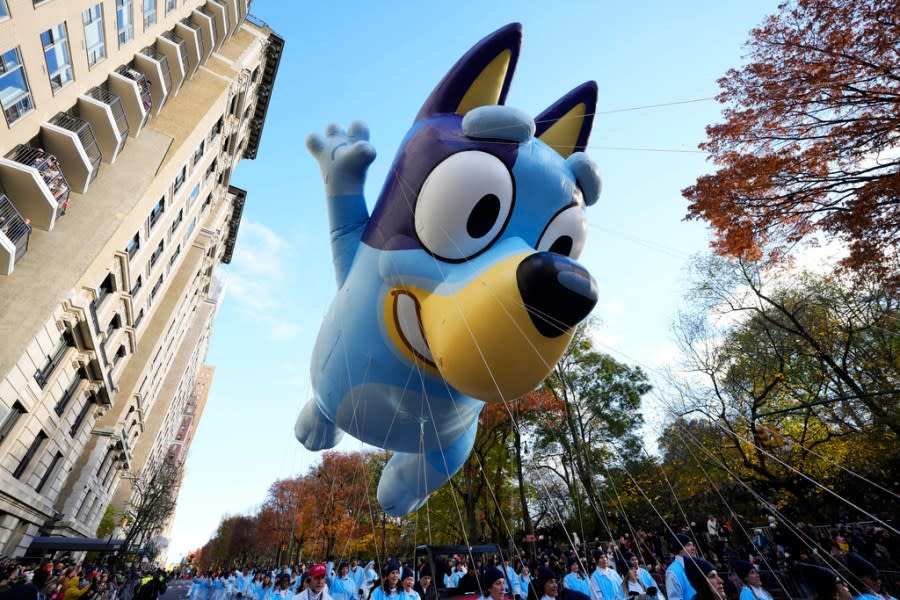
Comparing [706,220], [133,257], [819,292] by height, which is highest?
[133,257]

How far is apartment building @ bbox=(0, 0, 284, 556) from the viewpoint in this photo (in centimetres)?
1164

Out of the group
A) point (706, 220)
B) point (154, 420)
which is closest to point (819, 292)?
point (706, 220)

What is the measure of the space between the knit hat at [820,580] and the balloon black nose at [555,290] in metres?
3.38

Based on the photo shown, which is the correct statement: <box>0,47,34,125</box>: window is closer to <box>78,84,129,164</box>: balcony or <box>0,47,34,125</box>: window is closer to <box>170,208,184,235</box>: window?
<box>78,84,129,164</box>: balcony

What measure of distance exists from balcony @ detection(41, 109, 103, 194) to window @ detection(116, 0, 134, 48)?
3.21 metres

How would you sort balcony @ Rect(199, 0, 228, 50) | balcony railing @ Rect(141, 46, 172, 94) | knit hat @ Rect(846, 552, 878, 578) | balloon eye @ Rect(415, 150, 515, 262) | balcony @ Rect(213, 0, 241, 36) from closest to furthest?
balloon eye @ Rect(415, 150, 515, 262), knit hat @ Rect(846, 552, 878, 578), balcony railing @ Rect(141, 46, 172, 94), balcony @ Rect(199, 0, 228, 50), balcony @ Rect(213, 0, 241, 36)

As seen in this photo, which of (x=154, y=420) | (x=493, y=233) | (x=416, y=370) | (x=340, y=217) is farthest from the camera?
(x=154, y=420)

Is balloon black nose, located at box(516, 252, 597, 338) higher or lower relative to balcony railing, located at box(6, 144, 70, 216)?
lower

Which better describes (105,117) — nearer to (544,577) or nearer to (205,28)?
(205,28)

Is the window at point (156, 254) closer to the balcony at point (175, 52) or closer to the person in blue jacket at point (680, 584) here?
the balcony at point (175, 52)

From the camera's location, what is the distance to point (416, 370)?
3.69 meters

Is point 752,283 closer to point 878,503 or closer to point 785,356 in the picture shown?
point 785,356

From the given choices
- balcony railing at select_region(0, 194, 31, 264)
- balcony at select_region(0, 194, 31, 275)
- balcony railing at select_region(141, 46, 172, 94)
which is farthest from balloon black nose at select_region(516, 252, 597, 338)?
balcony railing at select_region(141, 46, 172, 94)

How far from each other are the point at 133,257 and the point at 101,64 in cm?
741
